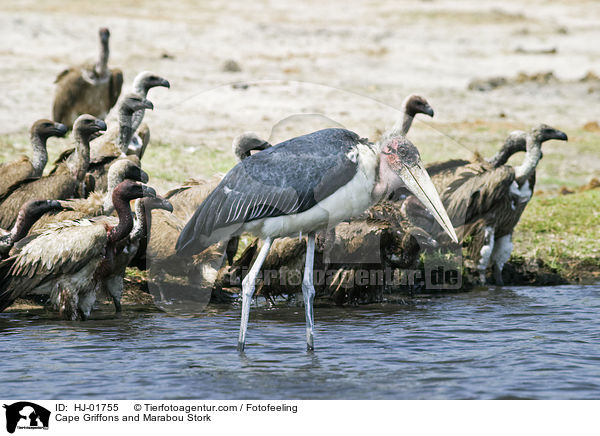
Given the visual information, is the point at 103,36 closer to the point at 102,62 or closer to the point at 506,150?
the point at 102,62

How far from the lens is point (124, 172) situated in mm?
8039

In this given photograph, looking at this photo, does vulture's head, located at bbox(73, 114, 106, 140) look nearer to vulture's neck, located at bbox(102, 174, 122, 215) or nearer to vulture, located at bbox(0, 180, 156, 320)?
vulture's neck, located at bbox(102, 174, 122, 215)

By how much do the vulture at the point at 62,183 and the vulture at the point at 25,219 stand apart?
75 cm

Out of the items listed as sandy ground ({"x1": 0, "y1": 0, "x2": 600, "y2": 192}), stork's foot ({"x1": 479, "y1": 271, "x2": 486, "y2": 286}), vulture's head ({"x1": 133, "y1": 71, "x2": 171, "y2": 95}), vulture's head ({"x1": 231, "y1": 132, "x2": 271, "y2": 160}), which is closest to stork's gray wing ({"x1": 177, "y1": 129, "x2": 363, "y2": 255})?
sandy ground ({"x1": 0, "y1": 0, "x2": 600, "y2": 192})

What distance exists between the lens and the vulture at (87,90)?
14.2 metres

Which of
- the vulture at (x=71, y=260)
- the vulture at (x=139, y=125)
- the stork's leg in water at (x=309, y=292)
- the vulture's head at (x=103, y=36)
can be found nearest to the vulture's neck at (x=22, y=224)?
the vulture at (x=71, y=260)

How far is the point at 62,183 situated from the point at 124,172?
0.84 metres

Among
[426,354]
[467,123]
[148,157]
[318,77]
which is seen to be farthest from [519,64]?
[426,354]

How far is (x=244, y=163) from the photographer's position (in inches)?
251

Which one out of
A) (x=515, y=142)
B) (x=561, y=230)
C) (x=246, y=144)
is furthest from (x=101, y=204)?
(x=561, y=230)

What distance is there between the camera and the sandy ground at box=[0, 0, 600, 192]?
12969 mm

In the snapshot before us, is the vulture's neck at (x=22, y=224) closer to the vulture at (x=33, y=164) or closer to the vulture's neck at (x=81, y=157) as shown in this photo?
the vulture at (x=33, y=164)

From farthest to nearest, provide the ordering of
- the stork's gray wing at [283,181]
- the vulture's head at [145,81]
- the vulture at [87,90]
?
the vulture at [87,90] < the vulture's head at [145,81] < the stork's gray wing at [283,181]

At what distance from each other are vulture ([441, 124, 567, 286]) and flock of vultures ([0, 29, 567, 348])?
12 mm
